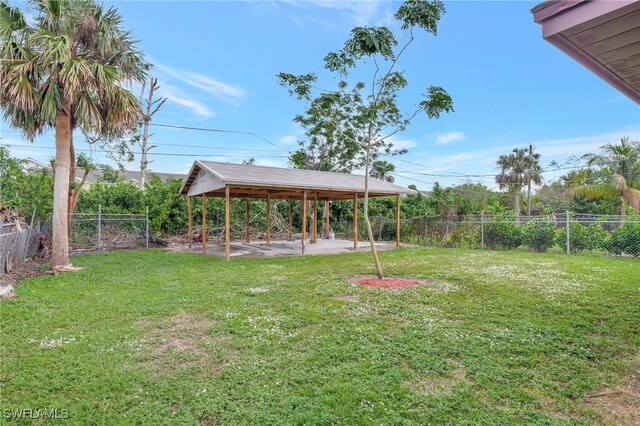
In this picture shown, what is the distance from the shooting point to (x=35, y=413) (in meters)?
2.67

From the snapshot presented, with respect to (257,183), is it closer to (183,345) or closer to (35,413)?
(183,345)

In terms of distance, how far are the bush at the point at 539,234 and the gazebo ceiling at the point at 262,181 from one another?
4.95m

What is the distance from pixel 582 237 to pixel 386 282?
9630mm

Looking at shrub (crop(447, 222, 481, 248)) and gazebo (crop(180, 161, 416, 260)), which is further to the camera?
shrub (crop(447, 222, 481, 248))

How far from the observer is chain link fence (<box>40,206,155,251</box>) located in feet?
44.6

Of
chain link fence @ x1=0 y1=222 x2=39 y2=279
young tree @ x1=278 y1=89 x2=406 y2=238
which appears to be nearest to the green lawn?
chain link fence @ x1=0 y1=222 x2=39 y2=279

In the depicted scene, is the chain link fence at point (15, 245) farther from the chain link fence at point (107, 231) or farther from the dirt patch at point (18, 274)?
the chain link fence at point (107, 231)

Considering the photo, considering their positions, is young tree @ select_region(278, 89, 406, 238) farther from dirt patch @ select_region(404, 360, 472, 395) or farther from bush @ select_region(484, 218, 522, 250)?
dirt patch @ select_region(404, 360, 472, 395)

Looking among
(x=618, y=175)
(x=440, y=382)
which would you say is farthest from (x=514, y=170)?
(x=440, y=382)

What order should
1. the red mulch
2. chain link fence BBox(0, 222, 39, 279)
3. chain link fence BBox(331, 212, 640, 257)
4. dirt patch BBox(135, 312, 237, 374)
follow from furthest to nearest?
chain link fence BBox(331, 212, 640, 257) → chain link fence BBox(0, 222, 39, 279) → the red mulch → dirt patch BBox(135, 312, 237, 374)

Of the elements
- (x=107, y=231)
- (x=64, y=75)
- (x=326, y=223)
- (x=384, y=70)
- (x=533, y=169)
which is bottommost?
(x=107, y=231)

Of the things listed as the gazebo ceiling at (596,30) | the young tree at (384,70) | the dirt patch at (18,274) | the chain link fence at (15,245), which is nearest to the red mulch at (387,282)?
the young tree at (384,70)

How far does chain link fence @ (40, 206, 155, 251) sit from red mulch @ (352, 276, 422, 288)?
435 inches

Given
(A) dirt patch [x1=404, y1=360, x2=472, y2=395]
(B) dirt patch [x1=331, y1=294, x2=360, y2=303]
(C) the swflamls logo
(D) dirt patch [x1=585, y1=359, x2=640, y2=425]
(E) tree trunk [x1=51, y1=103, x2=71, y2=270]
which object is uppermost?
(E) tree trunk [x1=51, y1=103, x2=71, y2=270]
